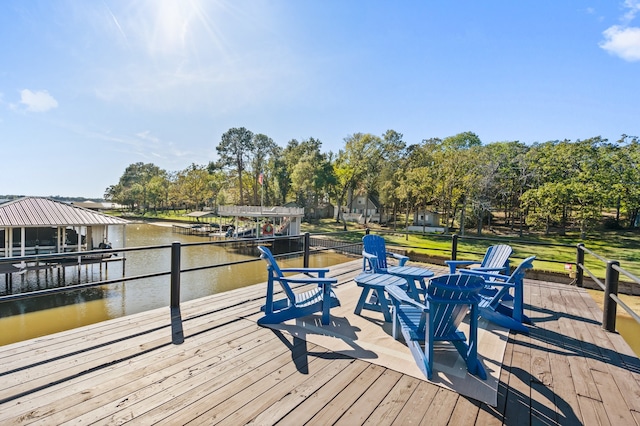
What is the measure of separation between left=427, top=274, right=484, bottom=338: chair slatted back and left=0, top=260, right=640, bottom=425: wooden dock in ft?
1.65

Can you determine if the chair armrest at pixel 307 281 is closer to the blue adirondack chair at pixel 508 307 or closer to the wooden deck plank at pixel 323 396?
the wooden deck plank at pixel 323 396

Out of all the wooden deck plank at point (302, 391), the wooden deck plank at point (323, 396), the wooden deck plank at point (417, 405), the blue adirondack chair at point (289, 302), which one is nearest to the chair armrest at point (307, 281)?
the blue adirondack chair at point (289, 302)

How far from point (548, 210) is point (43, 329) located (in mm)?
26343

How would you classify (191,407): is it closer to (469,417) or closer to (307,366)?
(307,366)

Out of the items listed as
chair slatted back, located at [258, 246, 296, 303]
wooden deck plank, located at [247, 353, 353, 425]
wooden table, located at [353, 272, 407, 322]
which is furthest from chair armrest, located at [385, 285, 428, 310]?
chair slatted back, located at [258, 246, 296, 303]

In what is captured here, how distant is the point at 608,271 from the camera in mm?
3297

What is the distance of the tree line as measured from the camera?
20.8 meters

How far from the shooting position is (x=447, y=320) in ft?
7.17

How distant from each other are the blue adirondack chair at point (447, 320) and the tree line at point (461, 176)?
20.7 m

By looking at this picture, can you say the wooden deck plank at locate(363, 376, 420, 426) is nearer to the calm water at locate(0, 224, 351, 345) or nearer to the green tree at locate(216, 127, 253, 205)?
the calm water at locate(0, 224, 351, 345)

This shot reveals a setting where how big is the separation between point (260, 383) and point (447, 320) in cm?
136

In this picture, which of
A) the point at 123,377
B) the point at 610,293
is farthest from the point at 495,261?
the point at 123,377

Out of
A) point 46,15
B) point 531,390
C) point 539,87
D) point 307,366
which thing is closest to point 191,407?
point 307,366

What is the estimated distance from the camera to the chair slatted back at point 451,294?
2.05 metres
